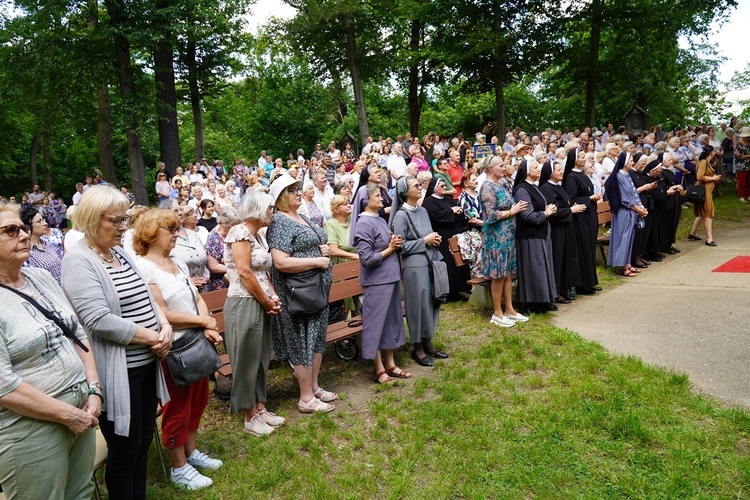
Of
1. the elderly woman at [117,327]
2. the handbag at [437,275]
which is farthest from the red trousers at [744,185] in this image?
the elderly woman at [117,327]

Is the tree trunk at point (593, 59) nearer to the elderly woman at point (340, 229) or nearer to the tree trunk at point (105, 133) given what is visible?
the elderly woman at point (340, 229)

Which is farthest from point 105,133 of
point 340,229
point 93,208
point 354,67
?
point 93,208

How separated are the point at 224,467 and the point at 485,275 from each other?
3897 millimetres

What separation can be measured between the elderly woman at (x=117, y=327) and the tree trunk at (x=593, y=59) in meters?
21.7

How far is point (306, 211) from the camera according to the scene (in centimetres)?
748

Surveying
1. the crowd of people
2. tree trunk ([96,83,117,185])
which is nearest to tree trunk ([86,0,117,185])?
tree trunk ([96,83,117,185])

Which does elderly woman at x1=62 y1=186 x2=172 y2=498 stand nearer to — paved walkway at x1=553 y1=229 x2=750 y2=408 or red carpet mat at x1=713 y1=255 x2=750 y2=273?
paved walkway at x1=553 y1=229 x2=750 y2=408

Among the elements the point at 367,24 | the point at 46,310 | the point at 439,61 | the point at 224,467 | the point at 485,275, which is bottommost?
the point at 224,467

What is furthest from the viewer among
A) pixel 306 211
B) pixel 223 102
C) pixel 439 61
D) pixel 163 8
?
pixel 223 102

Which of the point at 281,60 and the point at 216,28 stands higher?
the point at 281,60

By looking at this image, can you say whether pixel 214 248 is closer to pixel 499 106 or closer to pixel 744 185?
pixel 744 185

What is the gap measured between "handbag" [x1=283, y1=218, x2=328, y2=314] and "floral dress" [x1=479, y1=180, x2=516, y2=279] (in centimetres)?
279

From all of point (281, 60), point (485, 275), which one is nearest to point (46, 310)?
point (485, 275)

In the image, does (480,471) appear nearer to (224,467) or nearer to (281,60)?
(224,467)
